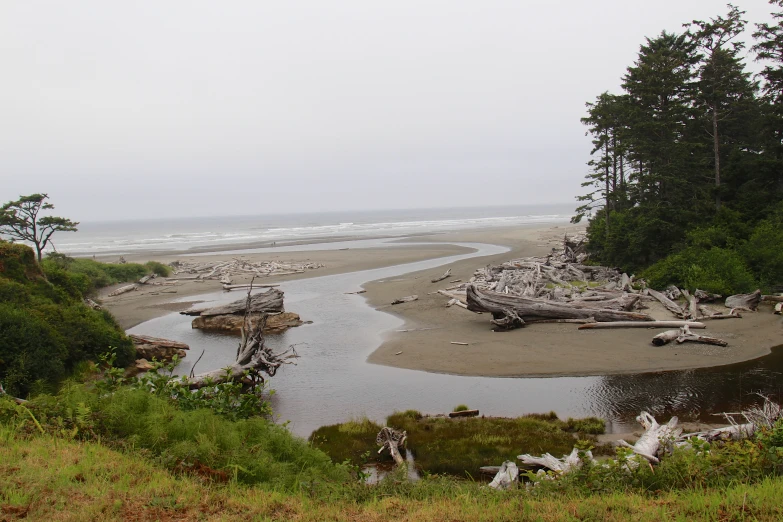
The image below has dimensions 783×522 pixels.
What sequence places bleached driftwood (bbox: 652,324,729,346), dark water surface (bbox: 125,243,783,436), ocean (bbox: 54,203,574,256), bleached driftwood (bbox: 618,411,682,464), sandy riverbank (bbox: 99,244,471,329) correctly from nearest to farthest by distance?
bleached driftwood (bbox: 618,411,682,464) → dark water surface (bbox: 125,243,783,436) → bleached driftwood (bbox: 652,324,729,346) → sandy riverbank (bbox: 99,244,471,329) → ocean (bbox: 54,203,574,256)

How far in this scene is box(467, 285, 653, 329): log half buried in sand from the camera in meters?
19.9

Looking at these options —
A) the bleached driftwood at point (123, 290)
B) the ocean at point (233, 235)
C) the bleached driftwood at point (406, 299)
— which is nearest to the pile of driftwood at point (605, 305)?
the bleached driftwood at point (406, 299)

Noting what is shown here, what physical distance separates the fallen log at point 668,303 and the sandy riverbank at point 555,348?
37 cm

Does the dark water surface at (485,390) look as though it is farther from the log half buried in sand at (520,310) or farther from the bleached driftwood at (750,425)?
the log half buried in sand at (520,310)

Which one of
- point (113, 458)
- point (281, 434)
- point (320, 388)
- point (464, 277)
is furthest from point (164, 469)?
point (464, 277)

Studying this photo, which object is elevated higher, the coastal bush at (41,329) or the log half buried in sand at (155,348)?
the coastal bush at (41,329)

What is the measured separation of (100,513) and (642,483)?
6.28m

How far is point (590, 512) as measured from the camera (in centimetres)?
501

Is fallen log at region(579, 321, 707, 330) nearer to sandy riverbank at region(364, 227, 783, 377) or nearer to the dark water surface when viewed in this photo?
sandy riverbank at region(364, 227, 783, 377)

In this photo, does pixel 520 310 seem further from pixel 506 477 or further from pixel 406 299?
pixel 506 477

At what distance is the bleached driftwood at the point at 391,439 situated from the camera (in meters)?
9.84

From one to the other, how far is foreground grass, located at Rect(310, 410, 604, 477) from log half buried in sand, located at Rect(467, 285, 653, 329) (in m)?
8.90

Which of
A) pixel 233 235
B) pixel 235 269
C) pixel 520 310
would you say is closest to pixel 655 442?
pixel 520 310

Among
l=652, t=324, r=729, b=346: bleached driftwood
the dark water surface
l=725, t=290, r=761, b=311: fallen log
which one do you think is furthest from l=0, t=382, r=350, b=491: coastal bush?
l=725, t=290, r=761, b=311: fallen log
